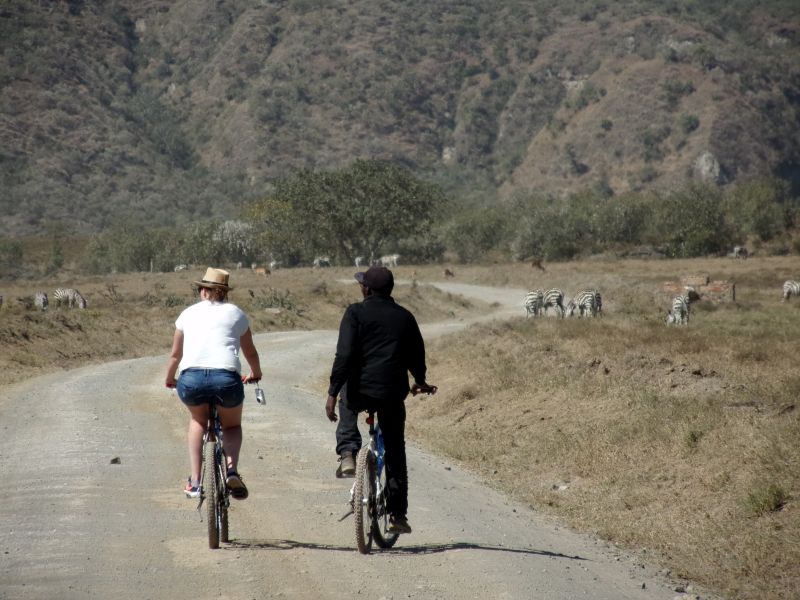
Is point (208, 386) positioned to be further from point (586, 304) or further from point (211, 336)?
point (586, 304)

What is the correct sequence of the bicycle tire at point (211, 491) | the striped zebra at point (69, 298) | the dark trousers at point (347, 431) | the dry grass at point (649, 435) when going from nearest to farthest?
the bicycle tire at point (211, 491) < the dark trousers at point (347, 431) < the dry grass at point (649, 435) < the striped zebra at point (69, 298)

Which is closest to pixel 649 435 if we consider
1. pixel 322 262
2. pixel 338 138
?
pixel 322 262

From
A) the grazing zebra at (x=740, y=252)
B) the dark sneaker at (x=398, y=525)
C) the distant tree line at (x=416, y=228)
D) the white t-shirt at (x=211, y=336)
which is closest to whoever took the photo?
the white t-shirt at (x=211, y=336)

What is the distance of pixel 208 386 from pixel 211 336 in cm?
41

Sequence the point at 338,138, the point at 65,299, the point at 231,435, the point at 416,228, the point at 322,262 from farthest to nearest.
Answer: the point at 338,138 → the point at 322,262 → the point at 416,228 → the point at 65,299 → the point at 231,435

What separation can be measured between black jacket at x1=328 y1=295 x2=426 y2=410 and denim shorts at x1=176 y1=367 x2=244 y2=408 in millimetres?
779

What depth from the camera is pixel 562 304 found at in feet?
132

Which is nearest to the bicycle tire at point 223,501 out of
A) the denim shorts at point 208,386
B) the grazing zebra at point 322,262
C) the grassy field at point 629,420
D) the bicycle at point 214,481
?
the bicycle at point 214,481

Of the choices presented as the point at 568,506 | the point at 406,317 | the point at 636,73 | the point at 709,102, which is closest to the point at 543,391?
the point at 568,506

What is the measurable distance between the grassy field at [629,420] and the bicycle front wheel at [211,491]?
3886 millimetres

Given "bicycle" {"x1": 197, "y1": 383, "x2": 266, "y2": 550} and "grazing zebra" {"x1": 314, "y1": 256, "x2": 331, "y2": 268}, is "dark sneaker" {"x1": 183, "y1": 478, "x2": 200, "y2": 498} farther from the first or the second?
"grazing zebra" {"x1": 314, "y1": 256, "x2": 331, "y2": 268}

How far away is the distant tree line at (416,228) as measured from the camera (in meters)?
89.1

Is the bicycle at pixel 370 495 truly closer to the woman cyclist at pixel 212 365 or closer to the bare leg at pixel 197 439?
the woman cyclist at pixel 212 365

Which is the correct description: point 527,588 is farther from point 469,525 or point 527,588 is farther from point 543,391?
point 543,391
